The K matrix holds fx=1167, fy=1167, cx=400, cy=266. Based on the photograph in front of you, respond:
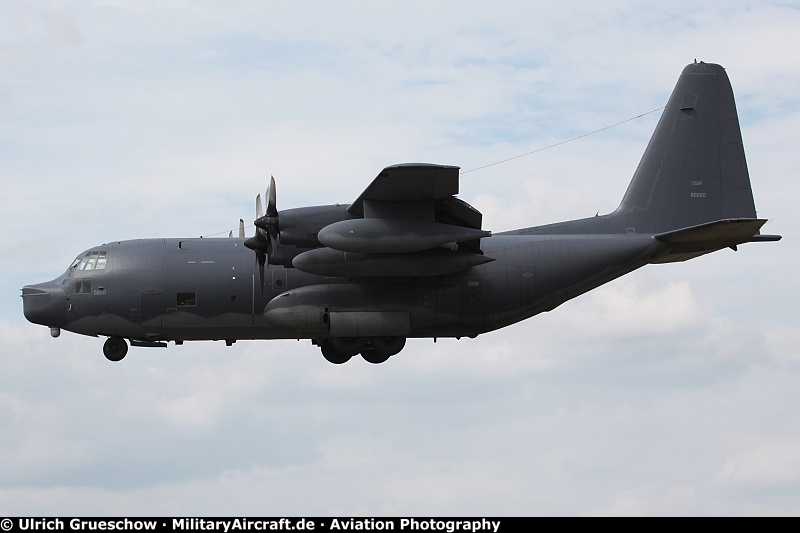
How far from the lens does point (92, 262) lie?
23906 millimetres

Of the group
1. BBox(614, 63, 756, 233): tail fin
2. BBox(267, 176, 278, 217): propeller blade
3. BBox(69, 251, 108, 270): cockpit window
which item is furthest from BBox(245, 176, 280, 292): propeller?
BBox(614, 63, 756, 233): tail fin

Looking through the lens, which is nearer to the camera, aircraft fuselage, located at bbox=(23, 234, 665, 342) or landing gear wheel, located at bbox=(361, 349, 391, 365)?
aircraft fuselage, located at bbox=(23, 234, 665, 342)

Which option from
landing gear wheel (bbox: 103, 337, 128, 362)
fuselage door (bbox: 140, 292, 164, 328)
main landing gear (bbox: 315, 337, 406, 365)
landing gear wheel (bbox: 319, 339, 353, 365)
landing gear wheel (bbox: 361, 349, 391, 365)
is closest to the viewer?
fuselage door (bbox: 140, 292, 164, 328)

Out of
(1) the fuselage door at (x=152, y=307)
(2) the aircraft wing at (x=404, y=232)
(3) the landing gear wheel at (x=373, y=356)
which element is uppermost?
(2) the aircraft wing at (x=404, y=232)

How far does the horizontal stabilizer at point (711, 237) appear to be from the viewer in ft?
76.2

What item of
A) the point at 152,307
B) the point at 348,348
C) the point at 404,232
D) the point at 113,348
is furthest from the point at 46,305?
the point at 404,232

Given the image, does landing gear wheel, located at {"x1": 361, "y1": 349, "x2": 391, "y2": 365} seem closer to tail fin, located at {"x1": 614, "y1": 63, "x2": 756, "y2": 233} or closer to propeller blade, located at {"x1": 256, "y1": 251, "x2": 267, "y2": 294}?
propeller blade, located at {"x1": 256, "y1": 251, "x2": 267, "y2": 294}

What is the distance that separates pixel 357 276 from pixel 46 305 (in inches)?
254

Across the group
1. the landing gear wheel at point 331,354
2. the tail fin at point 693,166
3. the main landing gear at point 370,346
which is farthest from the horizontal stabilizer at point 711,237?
the landing gear wheel at point 331,354

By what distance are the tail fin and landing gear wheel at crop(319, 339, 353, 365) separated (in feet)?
21.7

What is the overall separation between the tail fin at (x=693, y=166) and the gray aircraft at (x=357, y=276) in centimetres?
5

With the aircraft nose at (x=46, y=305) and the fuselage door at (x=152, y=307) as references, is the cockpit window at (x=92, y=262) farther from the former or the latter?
the fuselage door at (x=152, y=307)

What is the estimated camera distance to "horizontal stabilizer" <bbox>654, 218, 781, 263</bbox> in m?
23.2
